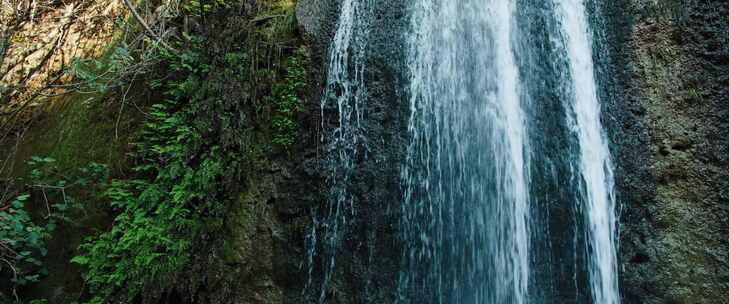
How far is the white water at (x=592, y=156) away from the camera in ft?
11.4

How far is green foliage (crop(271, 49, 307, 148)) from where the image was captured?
3.97 metres

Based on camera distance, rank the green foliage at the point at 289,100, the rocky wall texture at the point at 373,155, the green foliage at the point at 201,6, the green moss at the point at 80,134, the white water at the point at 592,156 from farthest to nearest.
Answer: the green foliage at the point at 201,6 < the green moss at the point at 80,134 < the green foliage at the point at 289,100 < the rocky wall texture at the point at 373,155 < the white water at the point at 592,156

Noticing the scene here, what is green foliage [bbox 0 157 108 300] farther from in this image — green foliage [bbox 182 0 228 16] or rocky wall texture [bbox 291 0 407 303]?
rocky wall texture [bbox 291 0 407 303]

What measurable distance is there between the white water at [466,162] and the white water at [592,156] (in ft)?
1.68

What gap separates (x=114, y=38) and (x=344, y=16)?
2.64m

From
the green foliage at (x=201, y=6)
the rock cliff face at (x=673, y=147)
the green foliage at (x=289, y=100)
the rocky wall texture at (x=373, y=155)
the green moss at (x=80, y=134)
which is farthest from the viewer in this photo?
the green foliage at (x=201, y=6)

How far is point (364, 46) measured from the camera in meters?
4.12

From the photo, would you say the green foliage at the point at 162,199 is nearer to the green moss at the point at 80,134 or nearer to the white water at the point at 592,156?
the green moss at the point at 80,134

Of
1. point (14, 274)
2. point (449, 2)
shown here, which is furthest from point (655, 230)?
point (14, 274)

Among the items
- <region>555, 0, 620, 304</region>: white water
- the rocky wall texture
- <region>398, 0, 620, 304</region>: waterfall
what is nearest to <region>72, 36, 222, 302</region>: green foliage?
the rocky wall texture

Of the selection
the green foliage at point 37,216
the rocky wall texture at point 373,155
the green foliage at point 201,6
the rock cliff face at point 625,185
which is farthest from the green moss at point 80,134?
the rocky wall texture at point 373,155

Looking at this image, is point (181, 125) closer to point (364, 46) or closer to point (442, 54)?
point (364, 46)

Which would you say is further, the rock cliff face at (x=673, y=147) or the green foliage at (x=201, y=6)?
the green foliage at (x=201, y=6)

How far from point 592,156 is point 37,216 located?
4898 millimetres
